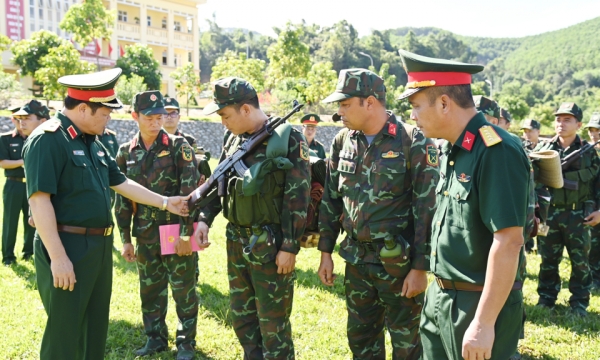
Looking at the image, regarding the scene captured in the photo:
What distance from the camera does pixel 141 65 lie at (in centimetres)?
3634

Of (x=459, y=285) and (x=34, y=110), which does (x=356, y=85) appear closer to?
(x=459, y=285)

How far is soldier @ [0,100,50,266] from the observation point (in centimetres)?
744

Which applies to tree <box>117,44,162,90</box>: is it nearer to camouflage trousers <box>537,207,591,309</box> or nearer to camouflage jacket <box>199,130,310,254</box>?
camouflage trousers <box>537,207,591,309</box>

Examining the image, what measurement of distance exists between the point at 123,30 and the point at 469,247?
1907 inches

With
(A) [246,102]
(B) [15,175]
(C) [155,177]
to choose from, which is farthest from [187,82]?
(A) [246,102]

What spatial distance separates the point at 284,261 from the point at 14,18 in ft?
162

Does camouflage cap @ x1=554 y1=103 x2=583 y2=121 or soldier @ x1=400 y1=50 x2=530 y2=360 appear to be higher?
camouflage cap @ x1=554 y1=103 x2=583 y2=121

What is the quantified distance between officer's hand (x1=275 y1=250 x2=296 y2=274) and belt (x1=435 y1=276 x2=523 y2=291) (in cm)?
121

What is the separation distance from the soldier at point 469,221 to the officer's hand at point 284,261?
44.5 inches

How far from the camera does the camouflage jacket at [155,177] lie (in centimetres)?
476

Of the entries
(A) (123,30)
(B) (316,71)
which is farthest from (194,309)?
(A) (123,30)

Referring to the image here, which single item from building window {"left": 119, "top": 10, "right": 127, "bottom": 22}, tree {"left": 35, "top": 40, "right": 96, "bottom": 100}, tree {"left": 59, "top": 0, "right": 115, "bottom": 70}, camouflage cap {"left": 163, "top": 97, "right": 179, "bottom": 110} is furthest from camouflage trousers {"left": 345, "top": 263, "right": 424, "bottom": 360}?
building window {"left": 119, "top": 10, "right": 127, "bottom": 22}

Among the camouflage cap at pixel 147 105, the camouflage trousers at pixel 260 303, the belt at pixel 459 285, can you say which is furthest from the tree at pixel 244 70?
the belt at pixel 459 285

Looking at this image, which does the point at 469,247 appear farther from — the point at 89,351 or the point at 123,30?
the point at 123,30
